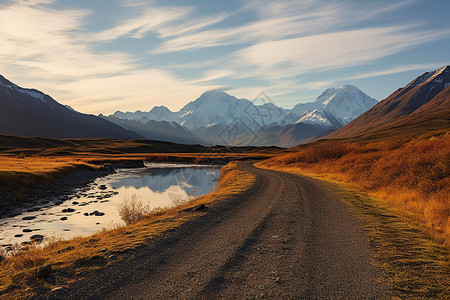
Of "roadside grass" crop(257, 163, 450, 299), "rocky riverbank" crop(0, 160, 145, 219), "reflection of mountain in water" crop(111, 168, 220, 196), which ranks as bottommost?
"reflection of mountain in water" crop(111, 168, 220, 196)

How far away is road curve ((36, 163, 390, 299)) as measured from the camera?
6996mm

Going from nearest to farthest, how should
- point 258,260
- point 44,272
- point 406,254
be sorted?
point 44,272
point 258,260
point 406,254

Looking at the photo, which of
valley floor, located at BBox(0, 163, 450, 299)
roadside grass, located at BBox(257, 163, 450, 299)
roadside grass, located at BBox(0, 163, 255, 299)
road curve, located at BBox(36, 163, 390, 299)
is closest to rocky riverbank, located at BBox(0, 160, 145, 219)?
roadside grass, located at BBox(0, 163, 255, 299)

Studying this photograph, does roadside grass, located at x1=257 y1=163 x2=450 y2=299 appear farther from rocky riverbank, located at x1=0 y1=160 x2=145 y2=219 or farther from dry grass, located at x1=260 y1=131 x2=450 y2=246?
rocky riverbank, located at x1=0 y1=160 x2=145 y2=219

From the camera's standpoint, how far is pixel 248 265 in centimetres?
859

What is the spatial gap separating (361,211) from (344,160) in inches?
1036

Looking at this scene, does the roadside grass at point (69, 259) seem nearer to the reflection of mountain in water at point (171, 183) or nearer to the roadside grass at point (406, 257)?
the roadside grass at point (406, 257)

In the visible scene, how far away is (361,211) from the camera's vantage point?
15945 millimetres

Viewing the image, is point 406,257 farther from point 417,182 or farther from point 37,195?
point 37,195

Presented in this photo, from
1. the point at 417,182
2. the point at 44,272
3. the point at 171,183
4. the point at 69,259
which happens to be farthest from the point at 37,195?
the point at 417,182

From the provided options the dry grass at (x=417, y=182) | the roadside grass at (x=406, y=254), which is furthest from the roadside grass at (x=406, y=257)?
the dry grass at (x=417, y=182)

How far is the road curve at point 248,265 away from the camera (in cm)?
700

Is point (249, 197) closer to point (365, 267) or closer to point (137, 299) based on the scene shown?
point (365, 267)

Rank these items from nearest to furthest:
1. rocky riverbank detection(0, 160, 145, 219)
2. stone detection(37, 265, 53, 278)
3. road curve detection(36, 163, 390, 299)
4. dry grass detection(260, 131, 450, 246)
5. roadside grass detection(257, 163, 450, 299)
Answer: road curve detection(36, 163, 390, 299) < roadside grass detection(257, 163, 450, 299) < stone detection(37, 265, 53, 278) < dry grass detection(260, 131, 450, 246) < rocky riverbank detection(0, 160, 145, 219)
